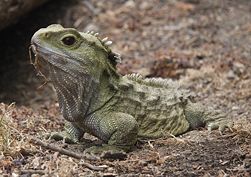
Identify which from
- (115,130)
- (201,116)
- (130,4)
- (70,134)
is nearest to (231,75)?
(201,116)

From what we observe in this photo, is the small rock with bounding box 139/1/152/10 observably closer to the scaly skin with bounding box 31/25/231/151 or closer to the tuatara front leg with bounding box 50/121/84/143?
the scaly skin with bounding box 31/25/231/151

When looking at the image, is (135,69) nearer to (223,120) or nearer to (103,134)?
(223,120)

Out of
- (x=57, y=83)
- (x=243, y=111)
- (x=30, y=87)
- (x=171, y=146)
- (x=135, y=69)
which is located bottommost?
(x=30, y=87)

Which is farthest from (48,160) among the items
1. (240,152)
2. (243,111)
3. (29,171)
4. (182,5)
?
(182,5)

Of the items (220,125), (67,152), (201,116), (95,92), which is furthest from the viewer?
(201,116)

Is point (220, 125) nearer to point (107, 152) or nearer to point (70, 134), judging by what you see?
point (107, 152)
